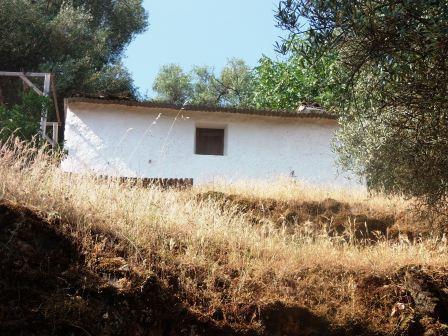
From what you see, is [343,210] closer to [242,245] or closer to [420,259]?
[420,259]

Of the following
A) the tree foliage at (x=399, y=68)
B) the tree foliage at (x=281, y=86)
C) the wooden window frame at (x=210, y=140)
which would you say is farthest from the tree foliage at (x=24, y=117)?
the tree foliage at (x=281, y=86)

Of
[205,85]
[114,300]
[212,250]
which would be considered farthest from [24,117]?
[205,85]

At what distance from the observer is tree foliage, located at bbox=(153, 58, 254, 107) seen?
111 feet

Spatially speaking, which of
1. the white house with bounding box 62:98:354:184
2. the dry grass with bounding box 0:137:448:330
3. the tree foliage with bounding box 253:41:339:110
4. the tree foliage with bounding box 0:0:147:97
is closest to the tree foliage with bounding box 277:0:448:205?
the dry grass with bounding box 0:137:448:330

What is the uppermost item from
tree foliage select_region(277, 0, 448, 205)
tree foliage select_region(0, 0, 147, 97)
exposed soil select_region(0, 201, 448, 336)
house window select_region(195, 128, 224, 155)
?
tree foliage select_region(0, 0, 147, 97)

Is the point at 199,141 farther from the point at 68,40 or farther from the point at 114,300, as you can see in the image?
the point at 114,300

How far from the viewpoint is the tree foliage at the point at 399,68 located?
219 inches

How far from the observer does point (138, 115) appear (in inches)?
698

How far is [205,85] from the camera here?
36.5 metres

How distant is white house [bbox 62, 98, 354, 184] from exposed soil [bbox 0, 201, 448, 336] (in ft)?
34.7

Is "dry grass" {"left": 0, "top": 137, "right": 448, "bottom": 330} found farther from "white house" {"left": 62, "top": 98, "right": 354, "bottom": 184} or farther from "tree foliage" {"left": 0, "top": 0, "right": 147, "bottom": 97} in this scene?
"tree foliage" {"left": 0, "top": 0, "right": 147, "bottom": 97}

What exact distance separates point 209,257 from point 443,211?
11.9 ft

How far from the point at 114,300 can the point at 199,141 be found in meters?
13.1

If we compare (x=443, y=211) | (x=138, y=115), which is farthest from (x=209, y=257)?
(x=138, y=115)
